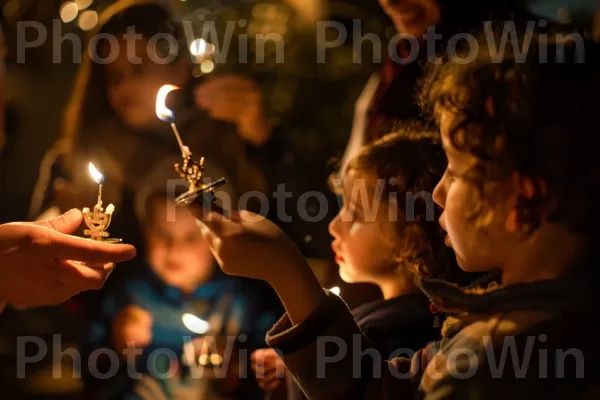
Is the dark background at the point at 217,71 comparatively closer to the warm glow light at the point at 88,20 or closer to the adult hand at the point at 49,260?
the warm glow light at the point at 88,20

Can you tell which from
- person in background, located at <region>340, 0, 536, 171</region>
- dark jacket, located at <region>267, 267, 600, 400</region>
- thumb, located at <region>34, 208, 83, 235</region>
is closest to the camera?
dark jacket, located at <region>267, 267, 600, 400</region>

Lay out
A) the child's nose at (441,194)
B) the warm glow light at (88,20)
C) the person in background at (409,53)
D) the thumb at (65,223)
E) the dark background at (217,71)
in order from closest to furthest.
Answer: the child's nose at (441,194) < the thumb at (65,223) < the person in background at (409,53) < the dark background at (217,71) < the warm glow light at (88,20)

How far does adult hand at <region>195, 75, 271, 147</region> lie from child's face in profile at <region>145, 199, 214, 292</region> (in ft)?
0.61

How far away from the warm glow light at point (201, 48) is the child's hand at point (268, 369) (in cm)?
54

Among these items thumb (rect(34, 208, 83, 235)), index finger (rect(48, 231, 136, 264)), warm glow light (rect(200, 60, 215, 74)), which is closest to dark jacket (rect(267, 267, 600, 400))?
index finger (rect(48, 231, 136, 264))

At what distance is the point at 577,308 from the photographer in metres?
0.75

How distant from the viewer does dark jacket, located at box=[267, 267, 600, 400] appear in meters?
0.73

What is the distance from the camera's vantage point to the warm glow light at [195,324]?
4.17 ft

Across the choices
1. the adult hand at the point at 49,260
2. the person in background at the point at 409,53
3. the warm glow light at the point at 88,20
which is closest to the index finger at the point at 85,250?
the adult hand at the point at 49,260

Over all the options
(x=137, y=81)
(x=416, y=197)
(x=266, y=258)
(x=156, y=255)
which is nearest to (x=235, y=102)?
(x=137, y=81)

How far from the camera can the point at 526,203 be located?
0.77m

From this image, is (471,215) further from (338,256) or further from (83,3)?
(83,3)

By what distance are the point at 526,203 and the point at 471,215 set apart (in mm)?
65

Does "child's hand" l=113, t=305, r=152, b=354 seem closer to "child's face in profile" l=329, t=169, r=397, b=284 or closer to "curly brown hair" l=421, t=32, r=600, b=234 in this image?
"child's face in profile" l=329, t=169, r=397, b=284
